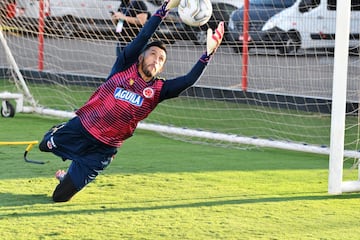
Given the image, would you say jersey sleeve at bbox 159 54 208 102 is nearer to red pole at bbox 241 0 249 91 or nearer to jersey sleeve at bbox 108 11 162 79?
jersey sleeve at bbox 108 11 162 79

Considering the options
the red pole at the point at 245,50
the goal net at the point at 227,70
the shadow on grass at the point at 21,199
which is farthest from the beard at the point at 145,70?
the red pole at the point at 245,50

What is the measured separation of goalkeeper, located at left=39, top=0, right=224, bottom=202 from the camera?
6406mm

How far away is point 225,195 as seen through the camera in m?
6.89

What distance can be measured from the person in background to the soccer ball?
4.59 meters

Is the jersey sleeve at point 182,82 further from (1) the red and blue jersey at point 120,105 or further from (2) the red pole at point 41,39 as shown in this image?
(2) the red pole at point 41,39

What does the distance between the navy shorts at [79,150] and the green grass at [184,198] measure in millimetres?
211

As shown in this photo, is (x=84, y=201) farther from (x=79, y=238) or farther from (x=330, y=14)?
(x=330, y=14)

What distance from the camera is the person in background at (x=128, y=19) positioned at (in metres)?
11.1

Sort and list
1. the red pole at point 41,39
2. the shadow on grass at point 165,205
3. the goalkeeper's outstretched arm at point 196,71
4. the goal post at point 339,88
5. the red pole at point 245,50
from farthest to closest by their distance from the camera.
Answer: the red pole at point 41,39 → the red pole at point 245,50 → the goal post at point 339,88 → the shadow on grass at point 165,205 → the goalkeeper's outstretched arm at point 196,71

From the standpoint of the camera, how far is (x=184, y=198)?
265 inches

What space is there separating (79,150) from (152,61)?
95 cm

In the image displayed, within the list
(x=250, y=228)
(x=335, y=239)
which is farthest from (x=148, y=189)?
(x=335, y=239)

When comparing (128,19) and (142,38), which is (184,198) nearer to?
(142,38)

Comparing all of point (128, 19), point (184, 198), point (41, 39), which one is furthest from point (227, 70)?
point (184, 198)
